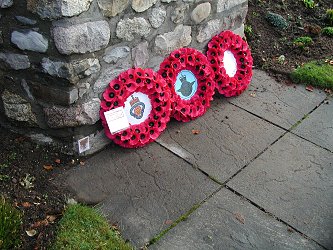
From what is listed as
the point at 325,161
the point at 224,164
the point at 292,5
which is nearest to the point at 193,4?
the point at 224,164

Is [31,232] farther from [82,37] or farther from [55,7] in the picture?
[55,7]

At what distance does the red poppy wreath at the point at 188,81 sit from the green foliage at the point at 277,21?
1.89 metres

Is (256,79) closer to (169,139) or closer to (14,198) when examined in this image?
(169,139)

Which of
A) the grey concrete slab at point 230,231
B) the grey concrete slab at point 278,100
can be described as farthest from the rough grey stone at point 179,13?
the grey concrete slab at point 230,231

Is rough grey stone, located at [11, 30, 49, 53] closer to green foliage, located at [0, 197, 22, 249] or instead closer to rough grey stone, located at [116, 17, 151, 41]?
rough grey stone, located at [116, 17, 151, 41]

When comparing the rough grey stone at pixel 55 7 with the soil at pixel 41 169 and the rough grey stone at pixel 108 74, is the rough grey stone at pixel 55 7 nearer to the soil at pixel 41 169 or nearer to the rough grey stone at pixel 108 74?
the rough grey stone at pixel 108 74

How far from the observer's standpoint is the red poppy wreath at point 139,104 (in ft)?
11.0

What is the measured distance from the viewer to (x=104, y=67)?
128 inches

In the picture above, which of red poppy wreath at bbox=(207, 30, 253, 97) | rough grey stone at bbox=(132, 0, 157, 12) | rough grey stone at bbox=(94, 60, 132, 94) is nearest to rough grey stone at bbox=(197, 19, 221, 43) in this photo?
red poppy wreath at bbox=(207, 30, 253, 97)

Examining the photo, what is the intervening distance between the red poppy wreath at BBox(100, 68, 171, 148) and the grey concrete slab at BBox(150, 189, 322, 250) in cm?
82

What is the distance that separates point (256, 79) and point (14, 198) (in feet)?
9.32

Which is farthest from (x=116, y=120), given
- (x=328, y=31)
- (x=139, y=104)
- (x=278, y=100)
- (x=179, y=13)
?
(x=328, y=31)

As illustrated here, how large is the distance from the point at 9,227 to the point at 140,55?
65.4 inches

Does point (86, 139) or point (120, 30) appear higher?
point (120, 30)
